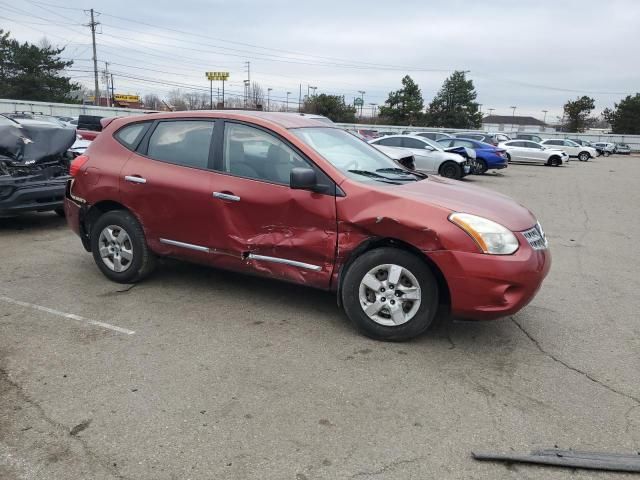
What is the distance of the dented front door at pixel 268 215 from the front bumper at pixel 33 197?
165 inches

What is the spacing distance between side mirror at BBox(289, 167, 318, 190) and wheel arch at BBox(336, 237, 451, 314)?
611mm

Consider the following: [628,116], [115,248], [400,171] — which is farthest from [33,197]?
[628,116]

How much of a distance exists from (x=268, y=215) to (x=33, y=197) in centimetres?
477

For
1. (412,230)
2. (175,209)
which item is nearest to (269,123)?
(175,209)

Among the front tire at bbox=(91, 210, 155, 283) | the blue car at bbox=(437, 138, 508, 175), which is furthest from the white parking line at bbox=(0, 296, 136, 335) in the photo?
the blue car at bbox=(437, 138, 508, 175)

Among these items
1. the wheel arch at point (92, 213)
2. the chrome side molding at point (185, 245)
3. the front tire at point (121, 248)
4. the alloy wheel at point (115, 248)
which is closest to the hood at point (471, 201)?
the chrome side molding at point (185, 245)

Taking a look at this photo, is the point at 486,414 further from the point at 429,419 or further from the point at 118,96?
the point at 118,96

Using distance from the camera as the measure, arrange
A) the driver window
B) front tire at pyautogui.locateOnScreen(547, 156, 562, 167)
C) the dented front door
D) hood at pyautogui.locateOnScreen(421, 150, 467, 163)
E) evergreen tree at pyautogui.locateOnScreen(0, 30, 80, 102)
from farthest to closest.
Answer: evergreen tree at pyautogui.locateOnScreen(0, 30, 80, 102) < front tire at pyautogui.locateOnScreen(547, 156, 562, 167) < the driver window < hood at pyautogui.locateOnScreen(421, 150, 467, 163) < the dented front door

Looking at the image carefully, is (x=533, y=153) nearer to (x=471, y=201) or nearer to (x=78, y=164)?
(x=471, y=201)

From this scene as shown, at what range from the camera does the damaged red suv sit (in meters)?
3.82

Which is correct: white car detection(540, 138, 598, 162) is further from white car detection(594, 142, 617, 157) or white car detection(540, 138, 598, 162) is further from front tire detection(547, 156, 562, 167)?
white car detection(594, 142, 617, 157)

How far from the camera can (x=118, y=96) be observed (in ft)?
249

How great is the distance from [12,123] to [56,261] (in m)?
3.22

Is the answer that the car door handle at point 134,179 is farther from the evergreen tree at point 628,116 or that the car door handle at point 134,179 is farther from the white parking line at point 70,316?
the evergreen tree at point 628,116
